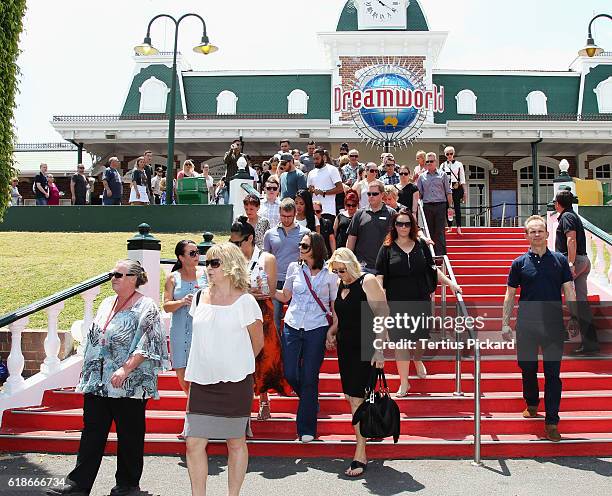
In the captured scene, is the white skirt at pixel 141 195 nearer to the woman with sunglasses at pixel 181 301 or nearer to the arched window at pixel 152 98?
the woman with sunglasses at pixel 181 301

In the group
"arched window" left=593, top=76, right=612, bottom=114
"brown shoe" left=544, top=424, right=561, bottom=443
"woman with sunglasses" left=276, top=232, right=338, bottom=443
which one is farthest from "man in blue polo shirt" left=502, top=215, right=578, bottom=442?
"arched window" left=593, top=76, right=612, bottom=114

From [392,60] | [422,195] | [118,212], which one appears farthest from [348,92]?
[422,195]

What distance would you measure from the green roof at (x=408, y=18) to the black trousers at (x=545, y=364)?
2246 cm

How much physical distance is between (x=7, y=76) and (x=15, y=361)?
2906 mm

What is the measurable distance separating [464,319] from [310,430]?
Result: 178 cm

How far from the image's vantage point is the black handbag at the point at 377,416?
17.9 ft

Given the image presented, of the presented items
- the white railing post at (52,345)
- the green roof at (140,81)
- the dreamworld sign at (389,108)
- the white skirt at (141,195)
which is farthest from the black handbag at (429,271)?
the green roof at (140,81)

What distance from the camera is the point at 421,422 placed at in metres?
6.38

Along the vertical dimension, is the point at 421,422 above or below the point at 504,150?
below

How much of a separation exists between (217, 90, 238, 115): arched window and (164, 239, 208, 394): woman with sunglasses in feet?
72.3

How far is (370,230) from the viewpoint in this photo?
7.89 m

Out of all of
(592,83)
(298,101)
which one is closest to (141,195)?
(298,101)

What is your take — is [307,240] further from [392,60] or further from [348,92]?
[392,60]

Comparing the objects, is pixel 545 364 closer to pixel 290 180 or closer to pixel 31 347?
pixel 290 180
